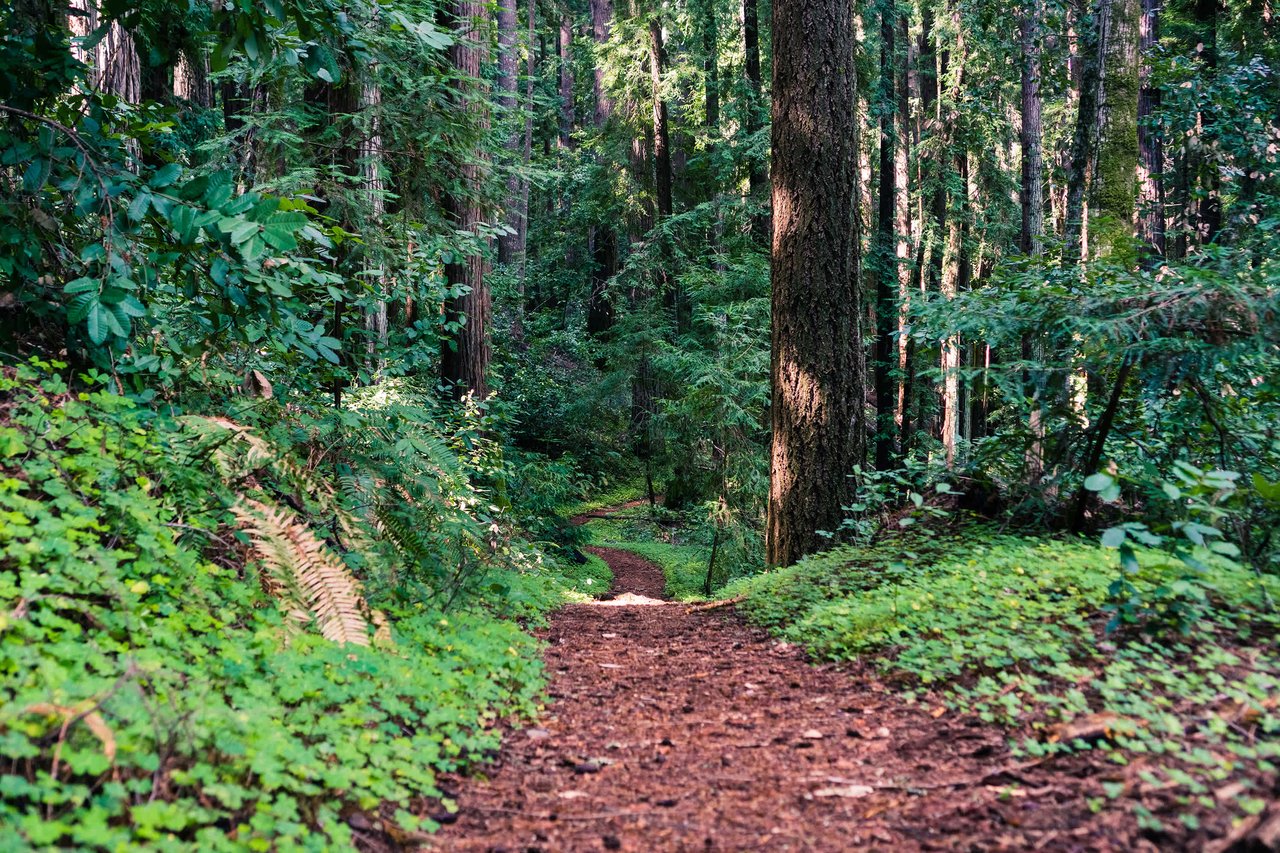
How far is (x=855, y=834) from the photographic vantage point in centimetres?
264

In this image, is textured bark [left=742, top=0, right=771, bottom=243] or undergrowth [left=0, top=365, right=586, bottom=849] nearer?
undergrowth [left=0, top=365, right=586, bottom=849]

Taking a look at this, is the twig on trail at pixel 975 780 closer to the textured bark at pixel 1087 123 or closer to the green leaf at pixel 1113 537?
the green leaf at pixel 1113 537

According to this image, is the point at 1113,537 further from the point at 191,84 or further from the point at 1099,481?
the point at 191,84

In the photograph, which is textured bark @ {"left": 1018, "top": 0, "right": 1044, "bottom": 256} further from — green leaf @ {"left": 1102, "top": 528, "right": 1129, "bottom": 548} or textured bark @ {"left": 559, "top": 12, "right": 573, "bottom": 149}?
textured bark @ {"left": 559, "top": 12, "right": 573, "bottom": 149}

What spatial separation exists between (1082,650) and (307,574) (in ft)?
12.0

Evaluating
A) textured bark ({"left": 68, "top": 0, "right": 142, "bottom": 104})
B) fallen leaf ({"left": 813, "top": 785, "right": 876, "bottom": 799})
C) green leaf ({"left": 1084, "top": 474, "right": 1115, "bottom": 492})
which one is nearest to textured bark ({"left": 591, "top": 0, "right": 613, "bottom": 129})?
textured bark ({"left": 68, "top": 0, "right": 142, "bottom": 104})

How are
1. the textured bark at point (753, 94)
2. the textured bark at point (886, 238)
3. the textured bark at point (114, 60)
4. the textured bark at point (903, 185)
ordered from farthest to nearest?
the textured bark at point (903, 185) < the textured bark at point (886, 238) < the textured bark at point (753, 94) < the textured bark at point (114, 60)

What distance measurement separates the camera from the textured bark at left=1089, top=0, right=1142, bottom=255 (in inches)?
400

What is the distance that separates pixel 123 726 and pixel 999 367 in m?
5.75

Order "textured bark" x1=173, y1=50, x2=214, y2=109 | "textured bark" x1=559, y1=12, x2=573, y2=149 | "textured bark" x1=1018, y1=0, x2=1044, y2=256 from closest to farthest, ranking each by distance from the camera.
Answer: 1. "textured bark" x1=173, y1=50, x2=214, y2=109
2. "textured bark" x1=1018, y1=0, x2=1044, y2=256
3. "textured bark" x1=559, y1=12, x2=573, y2=149

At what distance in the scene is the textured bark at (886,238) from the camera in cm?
1917

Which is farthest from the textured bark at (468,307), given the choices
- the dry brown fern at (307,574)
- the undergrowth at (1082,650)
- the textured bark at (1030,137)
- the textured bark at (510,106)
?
the textured bark at (1030,137)

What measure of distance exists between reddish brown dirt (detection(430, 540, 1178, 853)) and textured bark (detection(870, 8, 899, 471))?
15.5m

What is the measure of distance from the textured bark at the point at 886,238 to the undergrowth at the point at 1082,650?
1409cm
